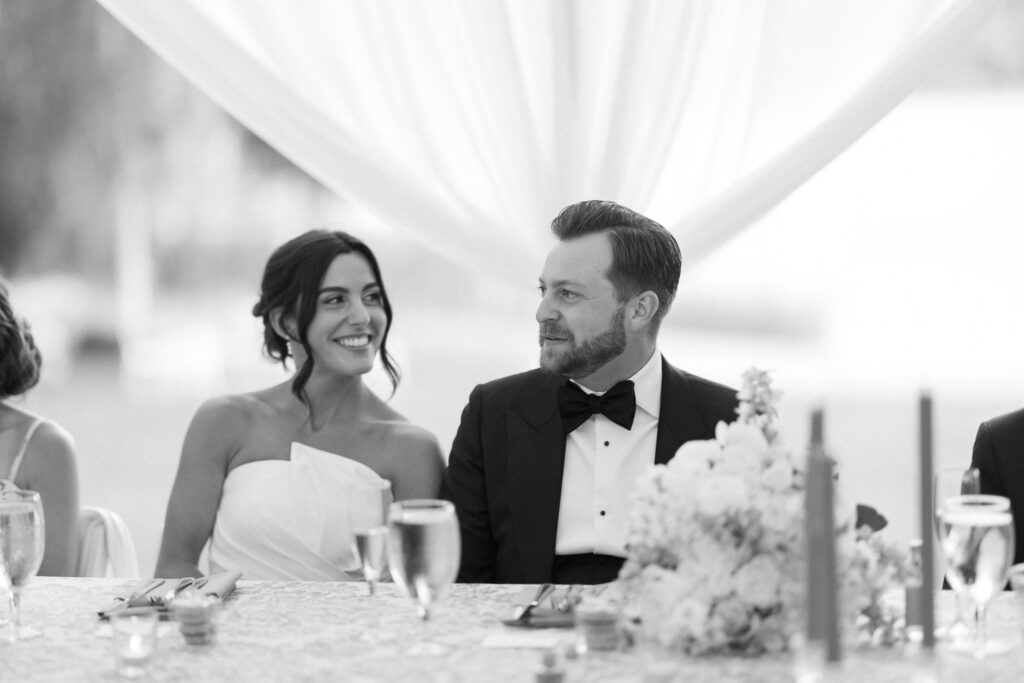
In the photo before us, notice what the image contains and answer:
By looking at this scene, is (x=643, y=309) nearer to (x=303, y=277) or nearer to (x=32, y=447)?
(x=303, y=277)

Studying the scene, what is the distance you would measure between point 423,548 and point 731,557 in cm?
37

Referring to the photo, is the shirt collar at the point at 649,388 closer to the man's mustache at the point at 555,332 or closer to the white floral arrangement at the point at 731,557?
the man's mustache at the point at 555,332

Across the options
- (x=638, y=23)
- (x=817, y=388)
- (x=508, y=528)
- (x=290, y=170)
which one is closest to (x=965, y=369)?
(x=817, y=388)

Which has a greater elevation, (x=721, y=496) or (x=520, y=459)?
(x=520, y=459)

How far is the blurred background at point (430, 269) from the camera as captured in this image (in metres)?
3.57

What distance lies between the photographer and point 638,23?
10.3 ft

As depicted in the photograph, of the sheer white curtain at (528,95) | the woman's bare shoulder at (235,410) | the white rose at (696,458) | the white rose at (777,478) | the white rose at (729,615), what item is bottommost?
the white rose at (729,615)

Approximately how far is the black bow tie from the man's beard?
3.0 inches

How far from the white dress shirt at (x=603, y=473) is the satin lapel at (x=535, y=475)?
0.10 feet

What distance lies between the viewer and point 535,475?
8.39 feet

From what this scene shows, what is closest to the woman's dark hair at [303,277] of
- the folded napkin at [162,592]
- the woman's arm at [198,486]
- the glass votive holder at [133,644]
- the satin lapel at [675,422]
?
the woman's arm at [198,486]

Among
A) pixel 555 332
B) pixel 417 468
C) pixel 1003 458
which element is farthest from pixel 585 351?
pixel 1003 458

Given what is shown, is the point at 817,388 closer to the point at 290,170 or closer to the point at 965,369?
the point at 965,369

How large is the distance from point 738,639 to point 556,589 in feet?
1.23
